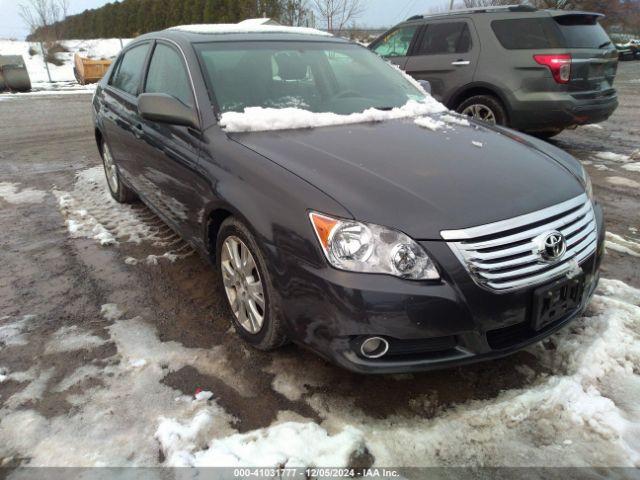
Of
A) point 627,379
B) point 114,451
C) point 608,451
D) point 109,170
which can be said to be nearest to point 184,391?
point 114,451

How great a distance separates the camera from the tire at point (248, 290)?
7.75 ft

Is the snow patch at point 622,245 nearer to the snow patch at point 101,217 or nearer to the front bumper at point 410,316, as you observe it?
the front bumper at point 410,316

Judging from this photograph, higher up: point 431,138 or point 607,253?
point 431,138

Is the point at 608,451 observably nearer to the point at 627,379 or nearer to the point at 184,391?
the point at 627,379

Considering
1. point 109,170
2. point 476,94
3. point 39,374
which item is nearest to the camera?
point 39,374

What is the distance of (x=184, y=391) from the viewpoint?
2385 mm

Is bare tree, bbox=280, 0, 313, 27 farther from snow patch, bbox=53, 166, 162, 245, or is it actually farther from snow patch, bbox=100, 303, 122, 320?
snow patch, bbox=100, 303, 122, 320

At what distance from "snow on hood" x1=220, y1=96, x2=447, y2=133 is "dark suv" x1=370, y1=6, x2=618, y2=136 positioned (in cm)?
354

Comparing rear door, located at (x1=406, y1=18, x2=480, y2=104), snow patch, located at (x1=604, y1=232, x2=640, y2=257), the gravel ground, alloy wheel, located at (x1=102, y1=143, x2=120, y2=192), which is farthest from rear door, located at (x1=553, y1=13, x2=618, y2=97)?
alloy wheel, located at (x1=102, y1=143, x2=120, y2=192)

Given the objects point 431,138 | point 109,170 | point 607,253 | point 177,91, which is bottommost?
point 607,253

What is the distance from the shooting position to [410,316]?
6.43ft

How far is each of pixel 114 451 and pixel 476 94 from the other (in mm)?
6063

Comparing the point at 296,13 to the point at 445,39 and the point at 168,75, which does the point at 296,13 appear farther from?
the point at 168,75

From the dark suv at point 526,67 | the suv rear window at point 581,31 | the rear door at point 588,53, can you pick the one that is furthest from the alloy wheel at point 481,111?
the suv rear window at point 581,31
